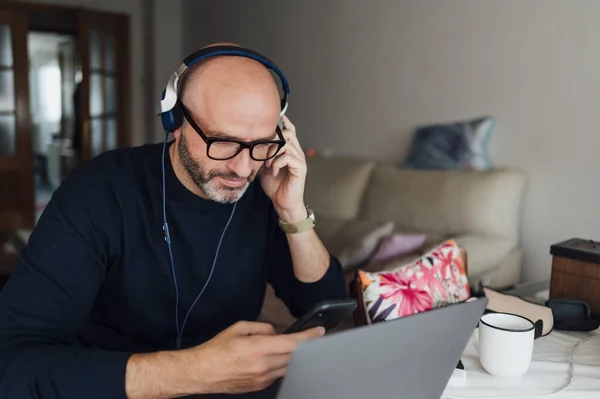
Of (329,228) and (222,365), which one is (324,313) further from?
(329,228)

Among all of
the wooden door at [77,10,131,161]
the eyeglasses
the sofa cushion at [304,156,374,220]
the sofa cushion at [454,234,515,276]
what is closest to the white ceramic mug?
the eyeglasses

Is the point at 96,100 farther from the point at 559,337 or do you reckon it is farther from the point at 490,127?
the point at 559,337

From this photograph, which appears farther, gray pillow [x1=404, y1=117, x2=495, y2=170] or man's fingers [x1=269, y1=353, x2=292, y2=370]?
gray pillow [x1=404, y1=117, x2=495, y2=170]

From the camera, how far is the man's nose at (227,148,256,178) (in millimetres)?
1046

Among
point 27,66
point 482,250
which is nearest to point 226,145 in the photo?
point 482,250

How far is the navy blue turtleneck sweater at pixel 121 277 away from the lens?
2.75ft

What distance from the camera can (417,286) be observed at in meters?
1.39

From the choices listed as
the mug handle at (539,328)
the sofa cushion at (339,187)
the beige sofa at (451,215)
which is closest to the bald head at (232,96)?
the mug handle at (539,328)

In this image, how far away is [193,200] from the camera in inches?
45.4

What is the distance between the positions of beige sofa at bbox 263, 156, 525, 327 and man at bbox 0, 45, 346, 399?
2.28 feet

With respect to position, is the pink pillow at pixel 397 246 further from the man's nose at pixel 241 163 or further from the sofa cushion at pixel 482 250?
the man's nose at pixel 241 163

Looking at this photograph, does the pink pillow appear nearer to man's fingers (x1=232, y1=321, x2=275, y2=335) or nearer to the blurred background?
the blurred background

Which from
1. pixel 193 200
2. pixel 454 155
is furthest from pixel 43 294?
pixel 454 155

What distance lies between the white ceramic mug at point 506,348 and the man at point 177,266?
316mm
